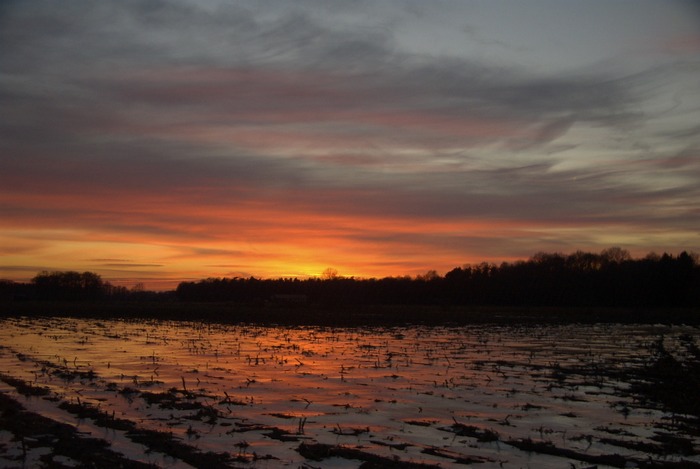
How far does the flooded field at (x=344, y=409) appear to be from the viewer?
10031mm

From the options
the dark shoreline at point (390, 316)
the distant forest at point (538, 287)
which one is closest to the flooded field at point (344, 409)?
the dark shoreline at point (390, 316)

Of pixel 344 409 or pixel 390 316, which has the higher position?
pixel 390 316

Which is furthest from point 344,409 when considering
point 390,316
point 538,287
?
point 538,287

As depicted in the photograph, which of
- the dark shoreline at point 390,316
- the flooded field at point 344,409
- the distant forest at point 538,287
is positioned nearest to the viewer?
the flooded field at point 344,409

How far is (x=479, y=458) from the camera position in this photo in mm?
9938

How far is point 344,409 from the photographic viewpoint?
14.0 meters

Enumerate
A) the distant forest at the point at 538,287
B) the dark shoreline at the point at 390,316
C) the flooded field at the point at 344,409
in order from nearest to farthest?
the flooded field at the point at 344,409
the dark shoreline at the point at 390,316
the distant forest at the point at 538,287

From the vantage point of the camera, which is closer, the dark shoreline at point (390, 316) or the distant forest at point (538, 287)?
the dark shoreline at point (390, 316)

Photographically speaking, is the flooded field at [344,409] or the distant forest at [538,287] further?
the distant forest at [538,287]

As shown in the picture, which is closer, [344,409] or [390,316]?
[344,409]

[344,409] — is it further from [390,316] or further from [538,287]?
[538,287]

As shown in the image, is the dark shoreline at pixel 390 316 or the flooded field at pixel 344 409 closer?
the flooded field at pixel 344 409

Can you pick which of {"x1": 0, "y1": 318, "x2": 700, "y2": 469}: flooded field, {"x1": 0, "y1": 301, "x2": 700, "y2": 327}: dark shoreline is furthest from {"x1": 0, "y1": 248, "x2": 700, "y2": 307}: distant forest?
{"x1": 0, "y1": 318, "x2": 700, "y2": 469}: flooded field

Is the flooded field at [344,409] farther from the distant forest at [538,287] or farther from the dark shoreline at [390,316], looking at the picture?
the distant forest at [538,287]
